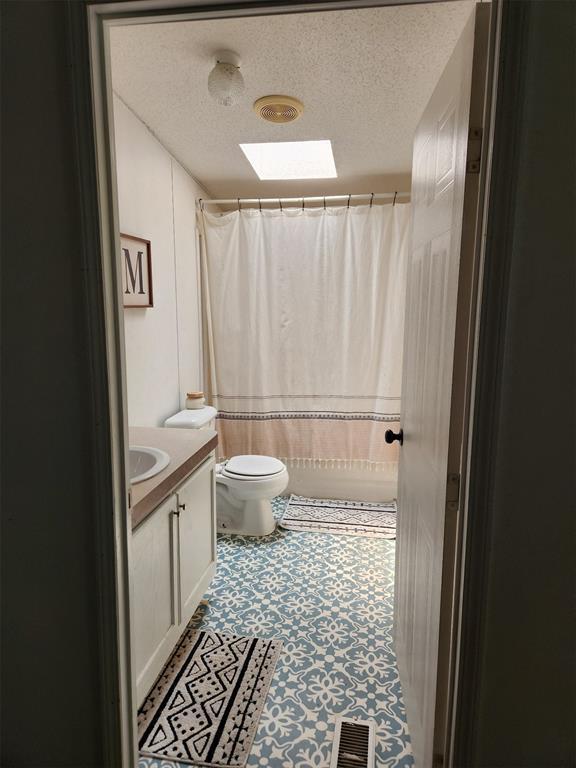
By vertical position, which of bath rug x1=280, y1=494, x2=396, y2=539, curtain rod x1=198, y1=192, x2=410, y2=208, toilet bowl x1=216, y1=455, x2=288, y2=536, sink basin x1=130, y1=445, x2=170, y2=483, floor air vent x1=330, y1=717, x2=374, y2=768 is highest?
curtain rod x1=198, y1=192, x2=410, y2=208

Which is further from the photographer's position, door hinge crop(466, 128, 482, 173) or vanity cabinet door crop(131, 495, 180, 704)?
vanity cabinet door crop(131, 495, 180, 704)

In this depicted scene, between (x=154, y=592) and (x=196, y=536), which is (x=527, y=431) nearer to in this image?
(x=154, y=592)

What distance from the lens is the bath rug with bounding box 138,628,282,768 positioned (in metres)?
1.57

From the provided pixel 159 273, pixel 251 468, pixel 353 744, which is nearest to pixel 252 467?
pixel 251 468

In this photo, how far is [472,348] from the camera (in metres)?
0.98

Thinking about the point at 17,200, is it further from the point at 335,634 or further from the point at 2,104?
the point at 335,634

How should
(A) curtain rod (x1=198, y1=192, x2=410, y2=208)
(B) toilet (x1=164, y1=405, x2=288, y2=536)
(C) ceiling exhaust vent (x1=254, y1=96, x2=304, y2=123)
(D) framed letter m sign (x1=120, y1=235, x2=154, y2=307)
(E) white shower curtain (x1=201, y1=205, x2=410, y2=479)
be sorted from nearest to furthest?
(C) ceiling exhaust vent (x1=254, y1=96, x2=304, y2=123) → (D) framed letter m sign (x1=120, y1=235, x2=154, y2=307) → (B) toilet (x1=164, y1=405, x2=288, y2=536) → (A) curtain rod (x1=198, y1=192, x2=410, y2=208) → (E) white shower curtain (x1=201, y1=205, x2=410, y2=479)

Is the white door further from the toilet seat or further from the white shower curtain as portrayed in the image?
the white shower curtain

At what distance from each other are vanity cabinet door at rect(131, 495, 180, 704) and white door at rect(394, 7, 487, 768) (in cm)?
88

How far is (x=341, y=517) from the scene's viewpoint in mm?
3326

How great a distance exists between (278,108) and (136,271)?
0.98 m

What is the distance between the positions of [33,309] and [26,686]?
926 mm

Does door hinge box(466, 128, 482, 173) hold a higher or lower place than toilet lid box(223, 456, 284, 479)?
higher

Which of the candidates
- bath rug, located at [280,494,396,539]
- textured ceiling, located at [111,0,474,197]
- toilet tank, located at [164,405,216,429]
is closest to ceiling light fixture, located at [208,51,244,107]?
textured ceiling, located at [111,0,474,197]
